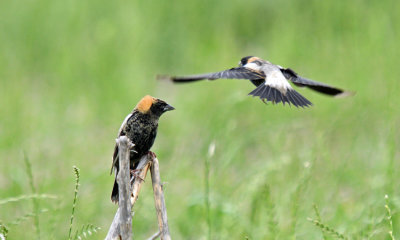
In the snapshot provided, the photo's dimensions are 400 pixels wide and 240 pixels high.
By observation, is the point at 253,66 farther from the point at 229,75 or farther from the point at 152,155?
the point at 152,155

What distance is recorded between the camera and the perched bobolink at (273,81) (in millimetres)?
3344

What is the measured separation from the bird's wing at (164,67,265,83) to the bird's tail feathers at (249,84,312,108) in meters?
0.09

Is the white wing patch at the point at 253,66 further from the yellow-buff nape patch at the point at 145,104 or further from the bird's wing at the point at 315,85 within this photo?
the yellow-buff nape patch at the point at 145,104

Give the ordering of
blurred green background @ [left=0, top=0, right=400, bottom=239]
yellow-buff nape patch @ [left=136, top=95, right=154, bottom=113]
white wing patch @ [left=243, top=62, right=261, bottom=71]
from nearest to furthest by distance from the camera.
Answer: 1. yellow-buff nape patch @ [left=136, top=95, right=154, bottom=113]
2. white wing patch @ [left=243, top=62, right=261, bottom=71]
3. blurred green background @ [left=0, top=0, right=400, bottom=239]

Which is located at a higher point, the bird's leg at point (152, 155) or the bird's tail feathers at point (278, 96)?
the bird's tail feathers at point (278, 96)

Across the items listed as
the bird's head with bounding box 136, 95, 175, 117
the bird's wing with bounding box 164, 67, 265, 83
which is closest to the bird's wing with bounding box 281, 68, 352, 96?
the bird's wing with bounding box 164, 67, 265, 83

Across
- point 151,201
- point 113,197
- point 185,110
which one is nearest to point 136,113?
point 113,197

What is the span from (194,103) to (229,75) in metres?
4.03

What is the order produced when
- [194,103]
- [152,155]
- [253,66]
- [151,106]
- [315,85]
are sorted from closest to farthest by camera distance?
1. [152,155]
2. [151,106]
3. [315,85]
4. [253,66]
5. [194,103]

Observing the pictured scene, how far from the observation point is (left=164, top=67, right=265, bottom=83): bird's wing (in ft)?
10.8

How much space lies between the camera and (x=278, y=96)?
350 cm

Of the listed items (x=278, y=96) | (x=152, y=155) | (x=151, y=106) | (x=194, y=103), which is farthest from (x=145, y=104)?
(x=194, y=103)

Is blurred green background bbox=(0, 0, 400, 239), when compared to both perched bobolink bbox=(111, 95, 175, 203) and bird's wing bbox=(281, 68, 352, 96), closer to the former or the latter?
bird's wing bbox=(281, 68, 352, 96)

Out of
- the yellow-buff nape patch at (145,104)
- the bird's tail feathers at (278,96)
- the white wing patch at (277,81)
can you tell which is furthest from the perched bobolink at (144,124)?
the white wing patch at (277,81)
